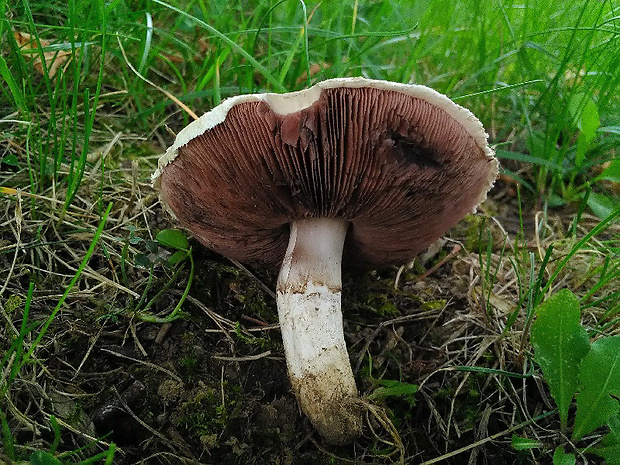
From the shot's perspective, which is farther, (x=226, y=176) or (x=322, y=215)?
(x=322, y=215)

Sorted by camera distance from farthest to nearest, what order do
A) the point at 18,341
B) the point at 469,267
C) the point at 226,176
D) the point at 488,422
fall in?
the point at 469,267
the point at 488,422
the point at 226,176
the point at 18,341

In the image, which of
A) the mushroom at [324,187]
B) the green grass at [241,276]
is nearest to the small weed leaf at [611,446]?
the green grass at [241,276]

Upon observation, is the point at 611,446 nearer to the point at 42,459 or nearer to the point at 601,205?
the point at 601,205

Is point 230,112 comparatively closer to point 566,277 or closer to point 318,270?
point 318,270

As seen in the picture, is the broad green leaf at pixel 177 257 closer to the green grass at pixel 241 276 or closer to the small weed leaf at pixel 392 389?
the green grass at pixel 241 276

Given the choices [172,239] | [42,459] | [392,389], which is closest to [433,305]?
[392,389]

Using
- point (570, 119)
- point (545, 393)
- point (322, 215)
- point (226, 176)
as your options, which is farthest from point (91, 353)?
point (570, 119)
